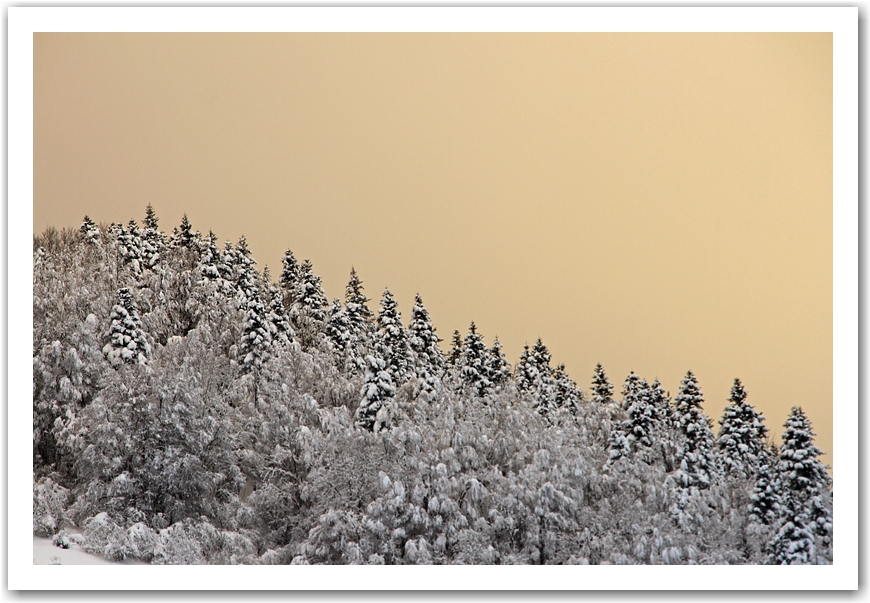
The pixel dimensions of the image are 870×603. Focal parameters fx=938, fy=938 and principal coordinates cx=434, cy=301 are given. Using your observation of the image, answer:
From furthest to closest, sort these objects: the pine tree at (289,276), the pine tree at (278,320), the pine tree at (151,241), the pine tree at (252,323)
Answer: the pine tree at (278,320) < the pine tree at (252,323) < the pine tree at (289,276) < the pine tree at (151,241)

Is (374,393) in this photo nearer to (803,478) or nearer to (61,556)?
(61,556)

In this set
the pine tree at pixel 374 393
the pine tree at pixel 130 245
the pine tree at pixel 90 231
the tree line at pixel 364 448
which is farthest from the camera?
the pine tree at pixel 130 245

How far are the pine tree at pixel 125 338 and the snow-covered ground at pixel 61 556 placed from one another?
6.36m

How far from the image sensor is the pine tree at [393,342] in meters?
23.9

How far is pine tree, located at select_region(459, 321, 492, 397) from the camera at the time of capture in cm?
2345

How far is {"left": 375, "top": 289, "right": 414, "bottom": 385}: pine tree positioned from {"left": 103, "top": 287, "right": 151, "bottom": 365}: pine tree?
237 inches

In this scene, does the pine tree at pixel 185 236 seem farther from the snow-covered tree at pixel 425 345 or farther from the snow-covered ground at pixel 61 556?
the snow-covered ground at pixel 61 556

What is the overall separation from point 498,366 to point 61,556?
436 inches

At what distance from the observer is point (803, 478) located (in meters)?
18.4

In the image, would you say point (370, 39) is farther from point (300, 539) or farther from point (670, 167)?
point (300, 539)

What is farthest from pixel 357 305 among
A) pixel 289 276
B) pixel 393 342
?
pixel 289 276

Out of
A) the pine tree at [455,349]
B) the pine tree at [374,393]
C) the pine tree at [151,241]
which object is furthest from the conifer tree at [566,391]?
the pine tree at [151,241]
